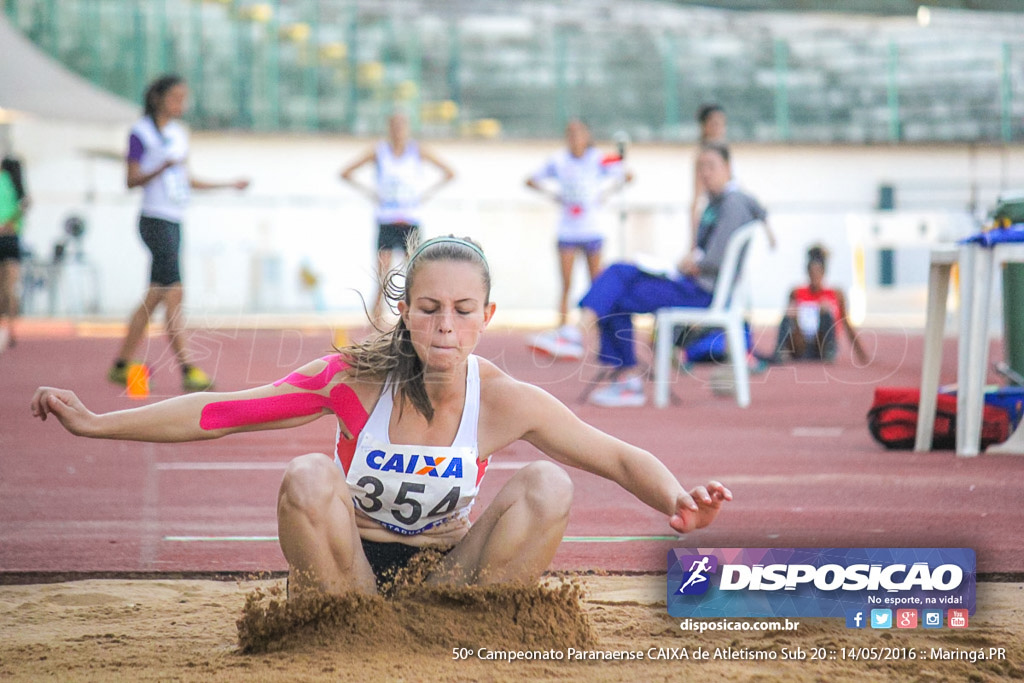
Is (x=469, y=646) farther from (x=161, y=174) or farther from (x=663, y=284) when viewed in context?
(x=161, y=174)

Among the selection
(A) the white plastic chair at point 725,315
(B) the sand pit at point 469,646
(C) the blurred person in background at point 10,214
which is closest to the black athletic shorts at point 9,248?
(C) the blurred person in background at point 10,214

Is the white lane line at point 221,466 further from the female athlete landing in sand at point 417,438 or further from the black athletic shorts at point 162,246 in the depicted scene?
the female athlete landing in sand at point 417,438

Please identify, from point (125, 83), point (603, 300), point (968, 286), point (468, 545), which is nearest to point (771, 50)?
point (125, 83)

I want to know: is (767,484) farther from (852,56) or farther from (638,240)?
(852,56)

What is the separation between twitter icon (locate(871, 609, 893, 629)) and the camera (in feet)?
9.29

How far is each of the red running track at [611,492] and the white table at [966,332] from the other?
0.22 m

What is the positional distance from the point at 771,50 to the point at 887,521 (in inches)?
847

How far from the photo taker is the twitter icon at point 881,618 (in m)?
2.83

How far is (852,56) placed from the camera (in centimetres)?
2506

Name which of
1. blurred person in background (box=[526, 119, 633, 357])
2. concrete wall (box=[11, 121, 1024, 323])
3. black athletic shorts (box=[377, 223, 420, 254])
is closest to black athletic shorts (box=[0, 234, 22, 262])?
black athletic shorts (box=[377, 223, 420, 254])

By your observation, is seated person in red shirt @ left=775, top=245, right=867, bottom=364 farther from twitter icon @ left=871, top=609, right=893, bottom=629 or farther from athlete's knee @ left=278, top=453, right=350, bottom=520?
athlete's knee @ left=278, top=453, right=350, bottom=520

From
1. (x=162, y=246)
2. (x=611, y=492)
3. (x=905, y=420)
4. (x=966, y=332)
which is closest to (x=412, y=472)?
(x=611, y=492)

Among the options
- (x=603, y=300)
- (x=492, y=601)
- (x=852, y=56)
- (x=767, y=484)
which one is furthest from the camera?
(x=852, y=56)

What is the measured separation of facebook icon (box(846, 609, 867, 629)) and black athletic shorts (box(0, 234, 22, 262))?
37.7ft
